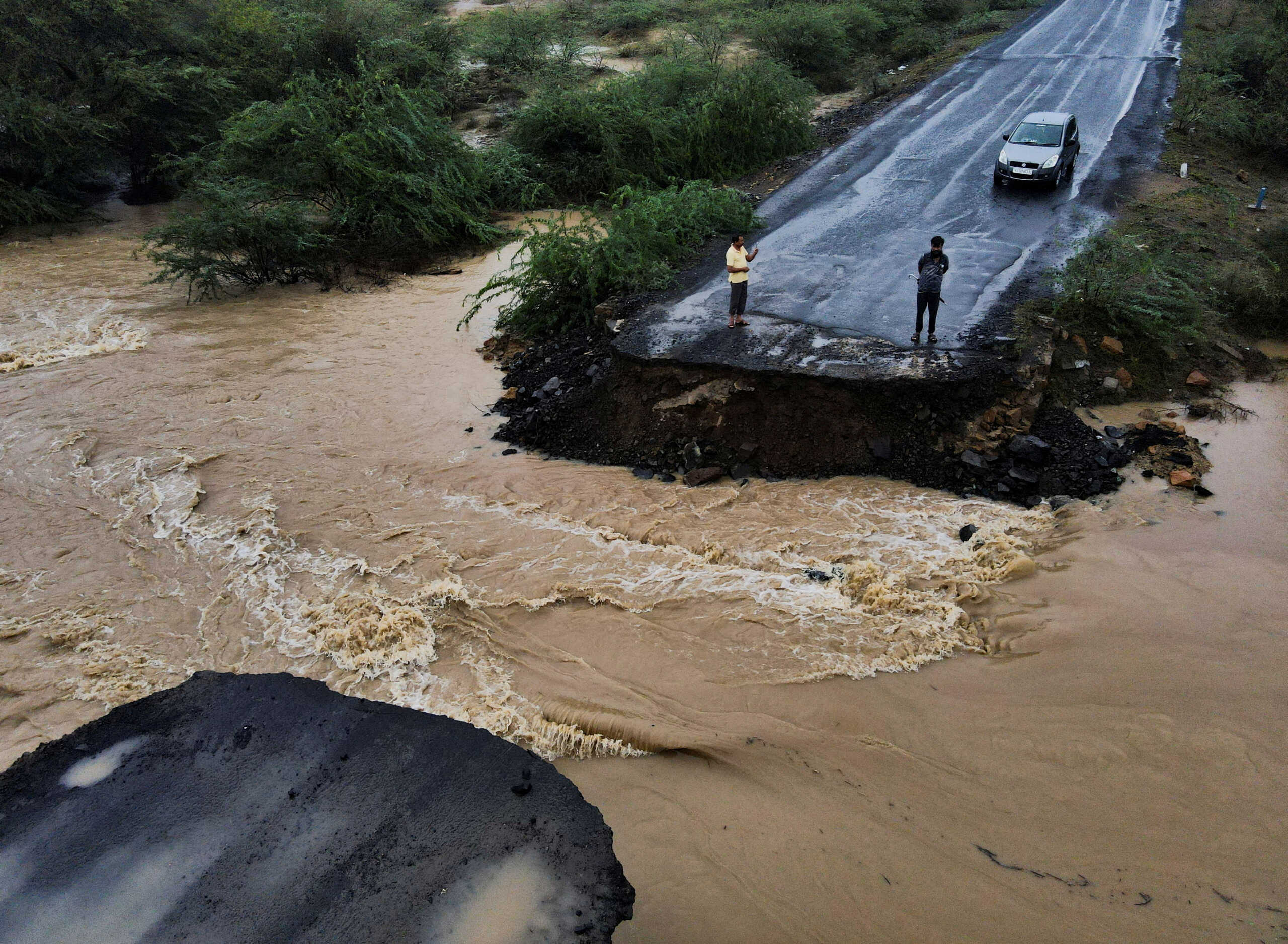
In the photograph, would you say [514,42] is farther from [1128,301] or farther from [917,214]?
[1128,301]

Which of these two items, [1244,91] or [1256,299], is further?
[1244,91]

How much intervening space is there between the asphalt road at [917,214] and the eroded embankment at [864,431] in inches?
24.5

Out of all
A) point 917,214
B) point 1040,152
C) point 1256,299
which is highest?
point 1040,152

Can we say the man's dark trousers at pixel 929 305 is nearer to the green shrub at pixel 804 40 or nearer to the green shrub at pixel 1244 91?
the green shrub at pixel 1244 91

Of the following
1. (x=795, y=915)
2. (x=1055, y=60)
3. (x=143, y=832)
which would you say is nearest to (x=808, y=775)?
(x=795, y=915)

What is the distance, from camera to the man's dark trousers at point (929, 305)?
365 inches

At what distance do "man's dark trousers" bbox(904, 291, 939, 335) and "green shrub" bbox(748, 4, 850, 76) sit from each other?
18294 mm

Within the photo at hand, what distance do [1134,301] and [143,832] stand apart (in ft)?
39.7

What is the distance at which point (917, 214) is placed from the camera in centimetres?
1418

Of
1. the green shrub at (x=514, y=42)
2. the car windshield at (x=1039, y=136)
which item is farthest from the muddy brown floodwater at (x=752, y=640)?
the green shrub at (x=514, y=42)

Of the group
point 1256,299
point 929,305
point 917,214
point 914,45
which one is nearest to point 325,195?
point 917,214

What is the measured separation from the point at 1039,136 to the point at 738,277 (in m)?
9.31

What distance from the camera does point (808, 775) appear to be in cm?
578

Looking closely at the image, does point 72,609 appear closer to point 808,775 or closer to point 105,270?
point 808,775
